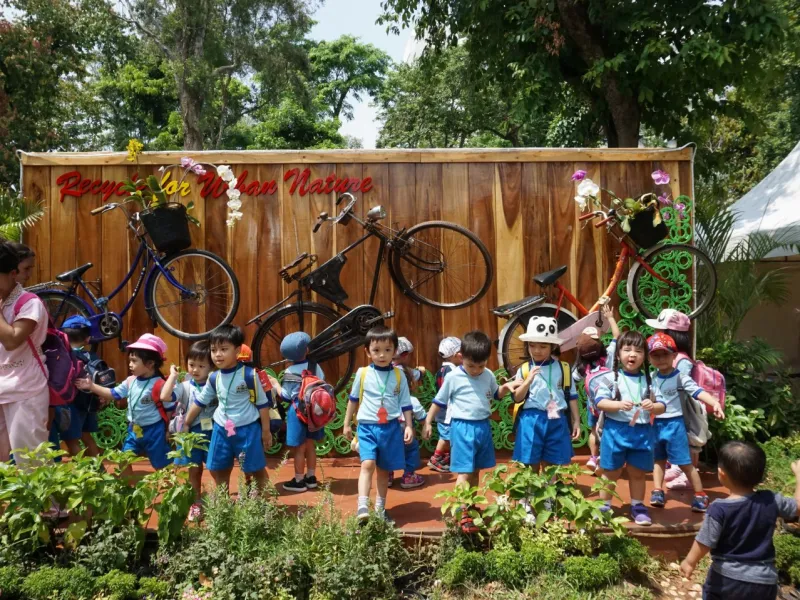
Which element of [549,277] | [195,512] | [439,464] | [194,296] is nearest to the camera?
[195,512]

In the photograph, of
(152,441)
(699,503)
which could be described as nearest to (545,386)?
(699,503)

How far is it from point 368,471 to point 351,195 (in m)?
2.89

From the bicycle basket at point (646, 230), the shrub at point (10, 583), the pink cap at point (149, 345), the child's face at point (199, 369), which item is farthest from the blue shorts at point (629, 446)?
the shrub at point (10, 583)

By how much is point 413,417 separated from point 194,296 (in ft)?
8.03

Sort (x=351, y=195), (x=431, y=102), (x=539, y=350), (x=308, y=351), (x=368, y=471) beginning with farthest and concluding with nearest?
(x=431, y=102)
(x=351, y=195)
(x=308, y=351)
(x=539, y=350)
(x=368, y=471)

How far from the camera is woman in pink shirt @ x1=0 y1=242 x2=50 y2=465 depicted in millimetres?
4223

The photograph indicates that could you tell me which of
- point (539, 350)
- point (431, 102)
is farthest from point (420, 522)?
point (431, 102)

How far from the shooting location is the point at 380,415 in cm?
455

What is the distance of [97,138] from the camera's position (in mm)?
28250

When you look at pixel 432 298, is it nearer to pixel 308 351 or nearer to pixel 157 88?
pixel 308 351

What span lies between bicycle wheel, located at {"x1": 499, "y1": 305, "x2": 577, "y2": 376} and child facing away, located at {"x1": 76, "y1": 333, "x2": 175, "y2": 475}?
3.05m

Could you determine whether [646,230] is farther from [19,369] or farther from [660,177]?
[19,369]

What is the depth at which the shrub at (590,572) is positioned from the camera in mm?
3799

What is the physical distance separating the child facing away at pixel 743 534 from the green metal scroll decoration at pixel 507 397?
2869mm
